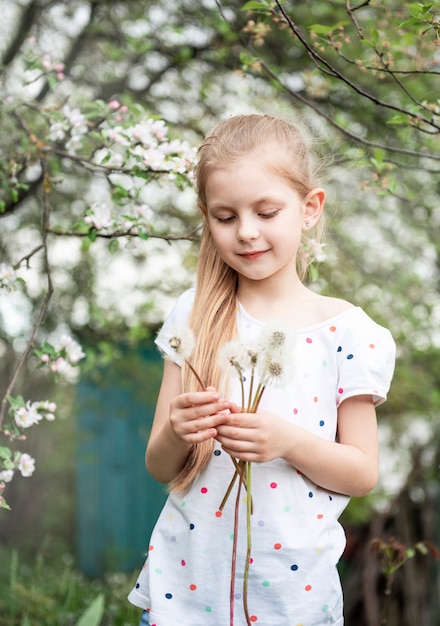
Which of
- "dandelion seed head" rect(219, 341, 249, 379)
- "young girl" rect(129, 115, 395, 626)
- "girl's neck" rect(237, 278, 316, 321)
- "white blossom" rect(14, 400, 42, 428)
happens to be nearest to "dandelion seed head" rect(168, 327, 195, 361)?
"dandelion seed head" rect(219, 341, 249, 379)

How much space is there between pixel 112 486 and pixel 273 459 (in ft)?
19.0

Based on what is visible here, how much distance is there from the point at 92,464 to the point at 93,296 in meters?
2.64

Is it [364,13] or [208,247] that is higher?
[364,13]

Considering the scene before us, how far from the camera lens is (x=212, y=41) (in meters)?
3.93

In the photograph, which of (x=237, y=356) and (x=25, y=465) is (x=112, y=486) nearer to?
(x=25, y=465)

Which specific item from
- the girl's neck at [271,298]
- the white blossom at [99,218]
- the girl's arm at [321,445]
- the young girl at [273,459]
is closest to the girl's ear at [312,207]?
the young girl at [273,459]

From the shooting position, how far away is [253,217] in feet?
5.31

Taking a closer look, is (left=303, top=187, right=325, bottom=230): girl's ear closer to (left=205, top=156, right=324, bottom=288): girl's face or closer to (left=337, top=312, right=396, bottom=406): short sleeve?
(left=205, top=156, right=324, bottom=288): girl's face

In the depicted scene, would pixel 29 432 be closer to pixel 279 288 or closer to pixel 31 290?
pixel 31 290

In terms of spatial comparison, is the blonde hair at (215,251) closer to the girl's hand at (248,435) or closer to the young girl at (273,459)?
the young girl at (273,459)

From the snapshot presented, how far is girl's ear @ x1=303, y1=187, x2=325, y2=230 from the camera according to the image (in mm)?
1757

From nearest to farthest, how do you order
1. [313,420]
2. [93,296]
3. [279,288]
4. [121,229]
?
[313,420] → [279,288] → [121,229] → [93,296]

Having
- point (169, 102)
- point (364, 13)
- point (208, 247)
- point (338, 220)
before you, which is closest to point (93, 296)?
point (169, 102)

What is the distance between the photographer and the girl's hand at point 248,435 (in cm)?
139
